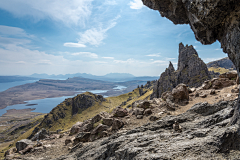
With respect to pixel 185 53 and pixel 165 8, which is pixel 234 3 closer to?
pixel 165 8

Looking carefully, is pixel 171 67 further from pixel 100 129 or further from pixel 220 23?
pixel 220 23

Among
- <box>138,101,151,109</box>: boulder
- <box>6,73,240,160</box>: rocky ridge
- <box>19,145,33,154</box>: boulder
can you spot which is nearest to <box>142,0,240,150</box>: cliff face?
<box>6,73,240,160</box>: rocky ridge

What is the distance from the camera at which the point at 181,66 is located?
13438 cm

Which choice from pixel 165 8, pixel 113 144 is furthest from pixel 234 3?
pixel 113 144

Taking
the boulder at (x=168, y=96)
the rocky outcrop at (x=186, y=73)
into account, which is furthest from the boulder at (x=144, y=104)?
the rocky outcrop at (x=186, y=73)

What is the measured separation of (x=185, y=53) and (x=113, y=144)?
153 metres

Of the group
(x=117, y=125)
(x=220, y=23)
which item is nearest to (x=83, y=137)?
(x=117, y=125)

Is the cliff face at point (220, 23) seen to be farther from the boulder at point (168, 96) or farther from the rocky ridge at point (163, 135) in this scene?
the boulder at point (168, 96)

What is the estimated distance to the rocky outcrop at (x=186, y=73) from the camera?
4523 inches

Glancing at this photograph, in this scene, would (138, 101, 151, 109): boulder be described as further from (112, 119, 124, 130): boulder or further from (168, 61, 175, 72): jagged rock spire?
(168, 61, 175, 72): jagged rock spire

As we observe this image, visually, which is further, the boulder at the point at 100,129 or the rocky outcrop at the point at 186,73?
the rocky outcrop at the point at 186,73

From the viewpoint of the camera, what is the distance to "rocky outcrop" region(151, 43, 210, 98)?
115 meters

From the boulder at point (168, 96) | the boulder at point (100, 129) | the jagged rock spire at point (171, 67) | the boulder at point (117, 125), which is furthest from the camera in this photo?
the jagged rock spire at point (171, 67)

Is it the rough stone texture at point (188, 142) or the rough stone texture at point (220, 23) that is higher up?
the rough stone texture at point (220, 23)
